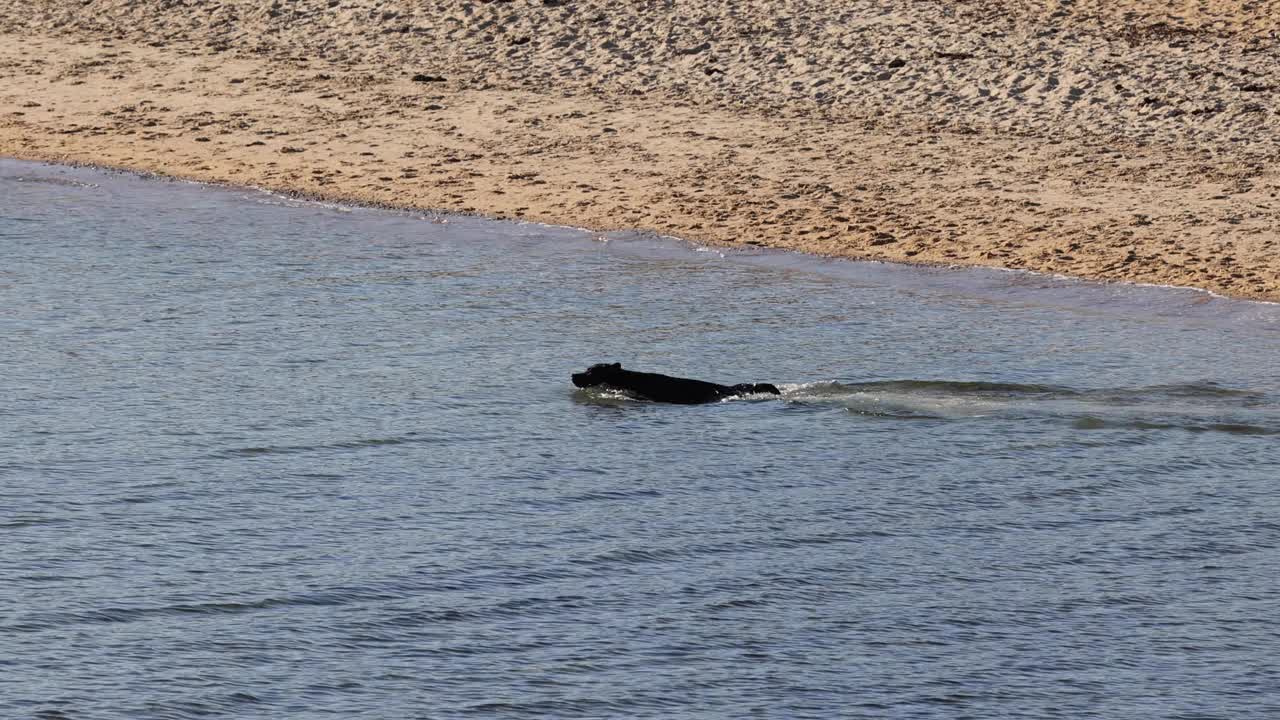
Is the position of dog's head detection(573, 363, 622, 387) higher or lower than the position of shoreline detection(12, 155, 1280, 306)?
lower

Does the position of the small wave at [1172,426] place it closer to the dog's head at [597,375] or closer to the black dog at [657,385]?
the black dog at [657,385]

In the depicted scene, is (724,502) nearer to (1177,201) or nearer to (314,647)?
(314,647)

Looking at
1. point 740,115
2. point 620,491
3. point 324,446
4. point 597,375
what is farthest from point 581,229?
point 620,491

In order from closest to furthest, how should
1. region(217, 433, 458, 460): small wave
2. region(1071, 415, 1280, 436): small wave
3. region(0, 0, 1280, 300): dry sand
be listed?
region(217, 433, 458, 460): small wave < region(1071, 415, 1280, 436): small wave < region(0, 0, 1280, 300): dry sand

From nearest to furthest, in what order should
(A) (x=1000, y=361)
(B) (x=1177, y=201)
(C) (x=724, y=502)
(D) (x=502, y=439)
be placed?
(C) (x=724, y=502) < (D) (x=502, y=439) < (A) (x=1000, y=361) < (B) (x=1177, y=201)

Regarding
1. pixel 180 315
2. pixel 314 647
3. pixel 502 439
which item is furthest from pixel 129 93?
pixel 314 647

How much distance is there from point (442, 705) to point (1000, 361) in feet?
19.3

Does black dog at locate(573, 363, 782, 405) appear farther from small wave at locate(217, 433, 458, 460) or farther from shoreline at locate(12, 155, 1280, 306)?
shoreline at locate(12, 155, 1280, 306)

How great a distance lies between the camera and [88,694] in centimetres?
746

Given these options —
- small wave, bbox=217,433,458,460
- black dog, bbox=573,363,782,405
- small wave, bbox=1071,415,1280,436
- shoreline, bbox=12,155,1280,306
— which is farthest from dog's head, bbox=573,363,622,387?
shoreline, bbox=12,155,1280,306

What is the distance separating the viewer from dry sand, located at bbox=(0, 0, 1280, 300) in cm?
1590

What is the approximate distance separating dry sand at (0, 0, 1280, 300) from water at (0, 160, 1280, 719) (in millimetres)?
1161

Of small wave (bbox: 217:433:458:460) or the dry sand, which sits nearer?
small wave (bbox: 217:433:458:460)

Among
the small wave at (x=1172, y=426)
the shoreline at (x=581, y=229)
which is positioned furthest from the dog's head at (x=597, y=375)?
the shoreline at (x=581, y=229)
